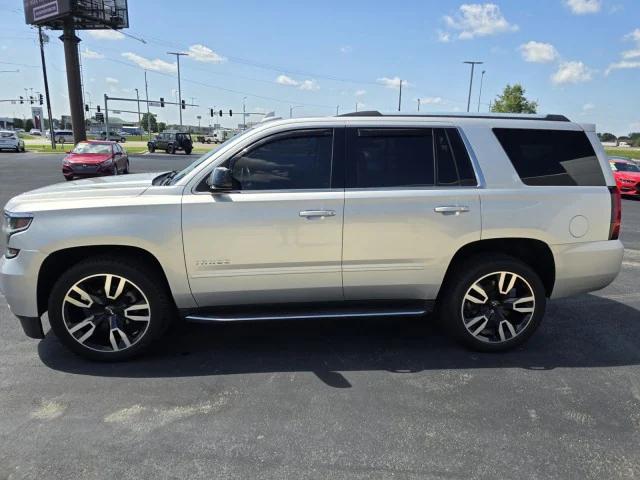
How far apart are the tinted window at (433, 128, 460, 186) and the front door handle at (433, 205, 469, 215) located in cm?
20

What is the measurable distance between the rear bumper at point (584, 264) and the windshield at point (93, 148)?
17.4m

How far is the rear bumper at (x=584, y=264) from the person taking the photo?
12.7 feet

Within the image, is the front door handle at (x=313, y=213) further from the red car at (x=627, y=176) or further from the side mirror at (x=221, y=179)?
the red car at (x=627, y=176)

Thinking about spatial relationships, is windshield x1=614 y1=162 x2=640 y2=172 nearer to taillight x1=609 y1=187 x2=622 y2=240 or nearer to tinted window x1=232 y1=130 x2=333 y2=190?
taillight x1=609 y1=187 x2=622 y2=240

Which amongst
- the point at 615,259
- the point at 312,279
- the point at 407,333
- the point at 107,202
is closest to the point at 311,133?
the point at 312,279

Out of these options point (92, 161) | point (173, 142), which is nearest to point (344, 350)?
point (92, 161)

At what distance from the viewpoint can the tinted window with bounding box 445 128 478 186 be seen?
375 cm

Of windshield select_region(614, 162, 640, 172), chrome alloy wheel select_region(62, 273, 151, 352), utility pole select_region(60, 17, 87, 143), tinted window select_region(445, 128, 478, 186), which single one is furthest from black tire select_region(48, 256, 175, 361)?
utility pole select_region(60, 17, 87, 143)

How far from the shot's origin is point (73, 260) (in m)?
3.67

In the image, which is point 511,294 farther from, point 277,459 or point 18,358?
point 18,358

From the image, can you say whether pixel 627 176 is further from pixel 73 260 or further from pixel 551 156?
pixel 73 260

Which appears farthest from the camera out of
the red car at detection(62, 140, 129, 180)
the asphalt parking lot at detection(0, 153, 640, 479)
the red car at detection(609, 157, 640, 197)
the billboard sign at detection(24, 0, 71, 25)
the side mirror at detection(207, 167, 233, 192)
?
the billboard sign at detection(24, 0, 71, 25)

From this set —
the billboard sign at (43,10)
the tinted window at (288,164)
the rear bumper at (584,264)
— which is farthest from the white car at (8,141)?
the rear bumper at (584,264)

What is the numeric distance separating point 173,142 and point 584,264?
41.7 meters
